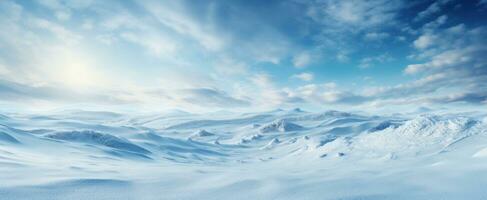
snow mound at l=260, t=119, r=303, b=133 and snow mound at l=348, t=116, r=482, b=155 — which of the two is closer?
snow mound at l=348, t=116, r=482, b=155

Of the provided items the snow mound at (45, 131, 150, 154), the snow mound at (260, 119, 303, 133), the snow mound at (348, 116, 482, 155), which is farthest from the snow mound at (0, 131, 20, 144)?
the snow mound at (260, 119, 303, 133)

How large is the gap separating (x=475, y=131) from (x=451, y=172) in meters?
7.02

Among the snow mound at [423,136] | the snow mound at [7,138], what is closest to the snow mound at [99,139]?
the snow mound at [7,138]

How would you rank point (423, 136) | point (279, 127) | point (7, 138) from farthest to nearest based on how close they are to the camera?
1. point (279, 127)
2. point (7, 138)
3. point (423, 136)

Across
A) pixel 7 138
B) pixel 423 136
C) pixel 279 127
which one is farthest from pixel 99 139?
pixel 279 127

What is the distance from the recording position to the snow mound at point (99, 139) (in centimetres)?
3103

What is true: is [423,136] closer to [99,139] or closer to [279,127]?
[99,139]

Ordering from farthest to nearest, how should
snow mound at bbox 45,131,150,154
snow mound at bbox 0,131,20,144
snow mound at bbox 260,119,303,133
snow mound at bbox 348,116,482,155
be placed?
1. snow mound at bbox 260,119,303,133
2. snow mound at bbox 45,131,150,154
3. snow mound at bbox 0,131,20,144
4. snow mound at bbox 348,116,482,155

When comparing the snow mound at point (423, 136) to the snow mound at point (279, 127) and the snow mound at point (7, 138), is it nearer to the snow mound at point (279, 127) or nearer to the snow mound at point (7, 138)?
the snow mound at point (7, 138)

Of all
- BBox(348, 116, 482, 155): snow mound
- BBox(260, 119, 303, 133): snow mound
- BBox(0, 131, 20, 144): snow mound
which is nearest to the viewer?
BBox(348, 116, 482, 155): snow mound

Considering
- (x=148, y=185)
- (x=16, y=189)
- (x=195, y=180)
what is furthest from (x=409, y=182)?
(x=16, y=189)

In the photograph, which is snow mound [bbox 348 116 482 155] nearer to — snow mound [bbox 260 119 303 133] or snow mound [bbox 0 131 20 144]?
snow mound [bbox 0 131 20 144]

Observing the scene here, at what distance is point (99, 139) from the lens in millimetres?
33438

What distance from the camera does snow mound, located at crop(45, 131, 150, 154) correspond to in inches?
1222
